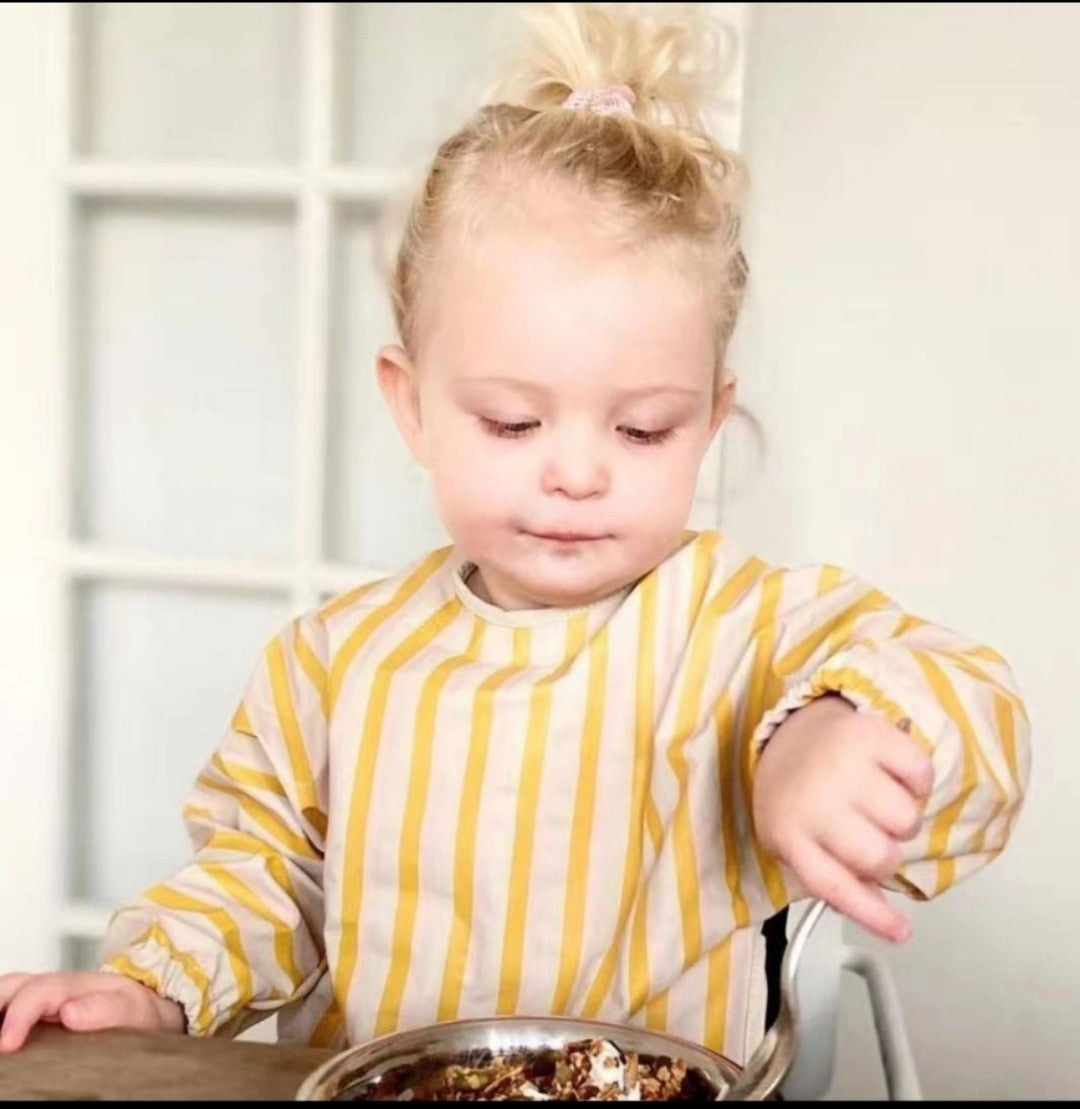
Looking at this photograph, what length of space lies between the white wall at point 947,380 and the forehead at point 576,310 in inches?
19.6

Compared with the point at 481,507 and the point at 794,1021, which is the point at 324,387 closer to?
the point at 481,507

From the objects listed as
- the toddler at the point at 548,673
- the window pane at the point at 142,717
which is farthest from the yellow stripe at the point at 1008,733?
the window pane at the point at 142,717

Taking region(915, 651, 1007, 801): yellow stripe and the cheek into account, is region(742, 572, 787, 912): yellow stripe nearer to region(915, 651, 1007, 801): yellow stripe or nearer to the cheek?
the cheek

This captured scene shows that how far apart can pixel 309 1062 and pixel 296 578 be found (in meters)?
1.00

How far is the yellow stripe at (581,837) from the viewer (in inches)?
36.2

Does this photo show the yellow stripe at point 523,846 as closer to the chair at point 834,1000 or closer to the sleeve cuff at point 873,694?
the chair at point 834,1000

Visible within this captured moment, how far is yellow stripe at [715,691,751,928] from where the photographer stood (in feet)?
2.97

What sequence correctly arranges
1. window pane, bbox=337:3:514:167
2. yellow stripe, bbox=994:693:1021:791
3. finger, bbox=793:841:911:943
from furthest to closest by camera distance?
window pane, bbox=337:3:514:167, yellow stripe, bbox=994:693:1021:791, finger, bbox=793:841:911:943

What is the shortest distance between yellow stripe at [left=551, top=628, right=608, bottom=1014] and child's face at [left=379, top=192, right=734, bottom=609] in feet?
0.21

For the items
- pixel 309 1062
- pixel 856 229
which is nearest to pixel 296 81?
pixel 856 229

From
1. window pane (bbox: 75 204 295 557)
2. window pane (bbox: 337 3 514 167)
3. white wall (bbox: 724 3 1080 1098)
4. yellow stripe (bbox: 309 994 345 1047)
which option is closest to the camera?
yellow stripe (bbox: 309 994 345 1047)

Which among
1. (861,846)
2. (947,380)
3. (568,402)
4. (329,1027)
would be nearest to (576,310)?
(568,402)

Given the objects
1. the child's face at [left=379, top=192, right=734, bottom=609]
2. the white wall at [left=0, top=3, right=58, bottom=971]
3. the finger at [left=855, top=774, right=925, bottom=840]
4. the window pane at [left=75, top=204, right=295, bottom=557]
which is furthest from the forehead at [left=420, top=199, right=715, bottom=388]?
the white wall at [left=0, top=3, right=58, bottom=971]

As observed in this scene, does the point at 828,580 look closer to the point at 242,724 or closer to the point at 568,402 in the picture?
the point at 568,402
